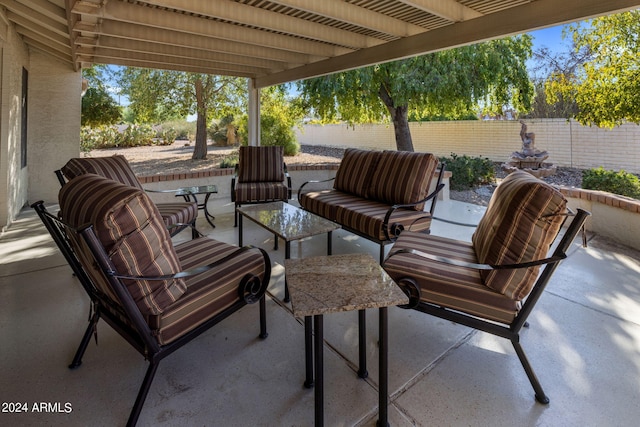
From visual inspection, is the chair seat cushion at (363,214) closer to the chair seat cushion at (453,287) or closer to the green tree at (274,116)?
the chair seat cushion at (453,287)

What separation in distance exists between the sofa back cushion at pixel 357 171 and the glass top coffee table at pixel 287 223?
96 cm

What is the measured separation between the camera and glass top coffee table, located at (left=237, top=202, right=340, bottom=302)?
279 centimetres

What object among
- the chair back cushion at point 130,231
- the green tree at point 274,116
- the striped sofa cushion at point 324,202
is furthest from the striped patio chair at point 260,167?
the green tree at point 274,116

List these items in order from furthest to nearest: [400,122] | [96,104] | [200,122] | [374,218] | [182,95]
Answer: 1. [200,122]
2. [182,95]
3. [96,104]
4. [400,122]
5. [374,218]

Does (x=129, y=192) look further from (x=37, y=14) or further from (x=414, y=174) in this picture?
(x=37, y=14)

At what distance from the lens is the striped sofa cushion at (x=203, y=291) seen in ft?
5.39

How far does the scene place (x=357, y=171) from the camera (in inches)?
172

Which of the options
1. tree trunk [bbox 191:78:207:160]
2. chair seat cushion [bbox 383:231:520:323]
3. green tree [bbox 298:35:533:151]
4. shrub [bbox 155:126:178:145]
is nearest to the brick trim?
chair seat cushion [bbox 383:231:520:323]

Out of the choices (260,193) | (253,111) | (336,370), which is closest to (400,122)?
(253,111)

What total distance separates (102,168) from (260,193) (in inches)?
75.2

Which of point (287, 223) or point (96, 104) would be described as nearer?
point (287, 223)

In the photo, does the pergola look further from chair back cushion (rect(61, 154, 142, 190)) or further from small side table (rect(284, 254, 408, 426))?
small side table (rect(284, 254, 408, 426))

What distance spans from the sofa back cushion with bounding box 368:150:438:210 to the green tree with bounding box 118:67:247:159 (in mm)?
7893

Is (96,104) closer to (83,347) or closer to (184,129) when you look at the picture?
(184,129)
